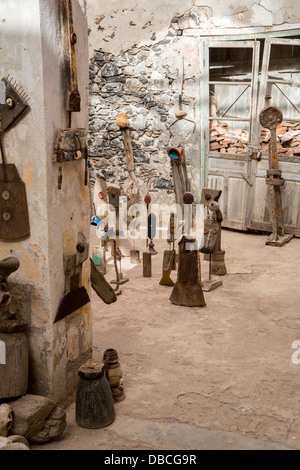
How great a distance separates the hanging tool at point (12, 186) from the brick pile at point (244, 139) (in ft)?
17.2

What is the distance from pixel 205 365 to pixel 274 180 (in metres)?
3.94

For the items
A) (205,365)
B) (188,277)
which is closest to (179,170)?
(188,277)

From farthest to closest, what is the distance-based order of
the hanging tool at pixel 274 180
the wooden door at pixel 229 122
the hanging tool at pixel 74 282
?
the wooden door at pixel 229 122 → the hanging tool at pixel 274 180 → the hanging tool at pixel 74 282

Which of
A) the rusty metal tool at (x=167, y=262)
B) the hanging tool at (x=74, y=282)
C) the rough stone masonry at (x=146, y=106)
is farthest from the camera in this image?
the rough stone masonry at (x=146, y=106)

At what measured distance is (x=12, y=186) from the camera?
126 inches

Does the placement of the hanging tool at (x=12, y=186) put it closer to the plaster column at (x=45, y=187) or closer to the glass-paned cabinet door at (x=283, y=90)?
the plaster column at (x=45, y=187)

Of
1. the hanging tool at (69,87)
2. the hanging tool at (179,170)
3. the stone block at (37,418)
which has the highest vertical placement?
the hanging tool at (69,87)

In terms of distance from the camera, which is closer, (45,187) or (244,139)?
(45,187)

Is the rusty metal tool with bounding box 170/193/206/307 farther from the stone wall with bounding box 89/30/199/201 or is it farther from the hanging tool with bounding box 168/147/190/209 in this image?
the stone wall with bounding box 89/30/199/201

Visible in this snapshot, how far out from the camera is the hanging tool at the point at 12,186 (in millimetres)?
3084

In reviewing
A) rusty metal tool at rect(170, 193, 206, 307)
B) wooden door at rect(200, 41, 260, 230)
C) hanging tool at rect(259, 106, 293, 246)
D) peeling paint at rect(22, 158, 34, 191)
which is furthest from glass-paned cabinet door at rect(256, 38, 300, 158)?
peeling paint at rect(22, 158, 34, 191)

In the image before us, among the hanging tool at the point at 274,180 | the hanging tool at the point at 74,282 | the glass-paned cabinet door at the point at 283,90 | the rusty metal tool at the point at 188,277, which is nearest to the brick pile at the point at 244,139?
the glass-paned cabinet door at the point at 283,90

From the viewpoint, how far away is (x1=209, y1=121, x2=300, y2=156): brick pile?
7.68m

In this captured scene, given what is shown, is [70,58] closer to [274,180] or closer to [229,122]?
[274,180]
